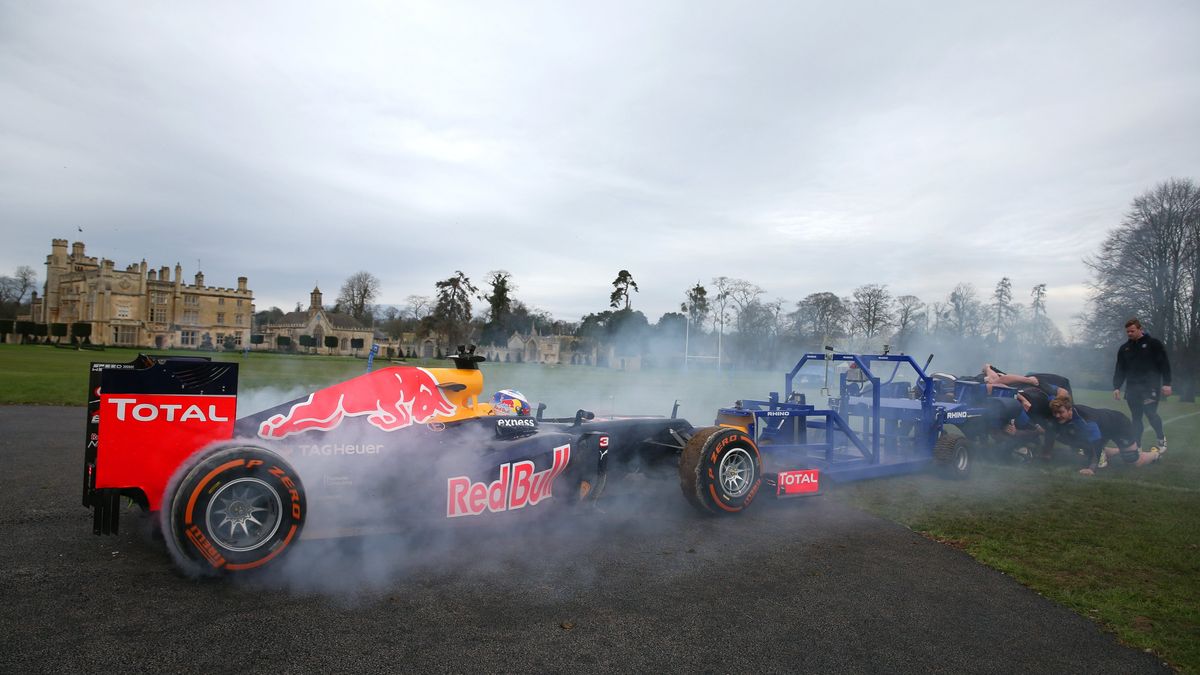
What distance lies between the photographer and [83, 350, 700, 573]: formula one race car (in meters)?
4.04

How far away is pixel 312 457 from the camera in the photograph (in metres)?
4.63

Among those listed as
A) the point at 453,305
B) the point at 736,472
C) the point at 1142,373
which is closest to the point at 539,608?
the point at 736,472

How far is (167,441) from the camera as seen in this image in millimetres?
4211

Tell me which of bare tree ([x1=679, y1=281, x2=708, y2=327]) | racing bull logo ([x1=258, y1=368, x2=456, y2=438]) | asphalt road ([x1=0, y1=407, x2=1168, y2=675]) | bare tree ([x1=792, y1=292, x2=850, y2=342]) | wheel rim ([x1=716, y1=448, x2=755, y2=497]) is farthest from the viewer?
bare tree ([x1=792, y1=292, x2=850, y2=342])

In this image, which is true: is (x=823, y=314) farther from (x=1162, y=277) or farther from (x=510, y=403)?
(x=510, y=403)

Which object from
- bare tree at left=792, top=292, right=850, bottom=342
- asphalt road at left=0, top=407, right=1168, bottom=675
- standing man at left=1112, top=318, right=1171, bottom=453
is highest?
bare tree at left=792, top=292, right=850, bottom=342

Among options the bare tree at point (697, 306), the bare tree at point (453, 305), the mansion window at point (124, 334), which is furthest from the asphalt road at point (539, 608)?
the mansion window at point (124, 334)

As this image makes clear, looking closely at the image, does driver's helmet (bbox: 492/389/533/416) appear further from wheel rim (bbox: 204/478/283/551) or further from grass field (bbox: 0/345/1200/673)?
wheel rim (bbox: 204/478/283/551)

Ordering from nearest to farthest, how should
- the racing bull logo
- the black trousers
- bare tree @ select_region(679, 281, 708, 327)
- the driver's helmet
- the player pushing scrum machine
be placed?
the racing bull logo < the driver's helmet < the player pushing scrum machine < the black trousers < bare tree @ select_region(679, 281, 708, 327)

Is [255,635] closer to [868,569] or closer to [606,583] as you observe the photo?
[606,583]

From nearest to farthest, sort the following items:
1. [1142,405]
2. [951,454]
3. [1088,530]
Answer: [1088,530] < [951,454] < [1142,405]

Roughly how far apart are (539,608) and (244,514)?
80.3 inches

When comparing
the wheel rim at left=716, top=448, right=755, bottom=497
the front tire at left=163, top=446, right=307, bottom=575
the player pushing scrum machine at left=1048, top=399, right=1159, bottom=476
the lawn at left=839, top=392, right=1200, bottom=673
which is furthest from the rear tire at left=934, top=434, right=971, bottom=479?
the front tire at left=163, top=446, right=307, bottom=575

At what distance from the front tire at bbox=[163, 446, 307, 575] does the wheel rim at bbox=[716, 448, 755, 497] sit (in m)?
3.72
